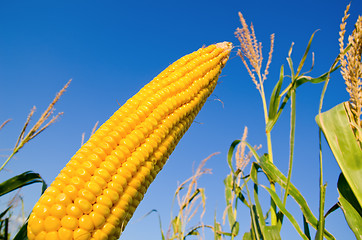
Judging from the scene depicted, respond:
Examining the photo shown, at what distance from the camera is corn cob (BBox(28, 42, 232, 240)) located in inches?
56.7

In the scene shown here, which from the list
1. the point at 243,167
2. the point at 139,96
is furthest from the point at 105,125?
the point at 243,167

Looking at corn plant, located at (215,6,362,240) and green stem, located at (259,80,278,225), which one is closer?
corn plant, located at (215,6,362,240)

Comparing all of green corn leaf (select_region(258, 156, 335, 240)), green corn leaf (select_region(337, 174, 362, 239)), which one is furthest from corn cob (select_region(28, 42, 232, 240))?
green corn leaf (select_region(337, 174, 362, 239))

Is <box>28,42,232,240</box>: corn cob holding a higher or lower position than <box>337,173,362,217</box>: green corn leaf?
higher

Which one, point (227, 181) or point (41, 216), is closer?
point (41, 216)

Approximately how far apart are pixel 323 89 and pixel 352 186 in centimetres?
75

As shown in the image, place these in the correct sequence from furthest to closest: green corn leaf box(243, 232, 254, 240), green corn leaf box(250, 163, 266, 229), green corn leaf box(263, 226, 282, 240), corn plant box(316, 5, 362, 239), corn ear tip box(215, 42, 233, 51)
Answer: green corn leaf box(243, 232, 254, 240), corn ear tip box(215, 42, 233, 51), green corn leaf box(250, 163, 266, 229), green corn leaf box(263, 226, 282, 240), corn plant box(316, 5, 362, 239)

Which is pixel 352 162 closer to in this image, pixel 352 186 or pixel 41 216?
pixel 352 186

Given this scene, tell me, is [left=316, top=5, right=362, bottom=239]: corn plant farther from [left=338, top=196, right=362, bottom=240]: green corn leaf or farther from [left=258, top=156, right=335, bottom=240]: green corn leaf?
[left=258, top=156, right=335, bottom=240]: green corn leaf

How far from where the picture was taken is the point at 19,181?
9.83ft

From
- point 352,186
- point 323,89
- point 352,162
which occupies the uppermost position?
point 323,89

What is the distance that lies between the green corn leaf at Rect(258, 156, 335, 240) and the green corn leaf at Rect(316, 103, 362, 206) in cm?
46

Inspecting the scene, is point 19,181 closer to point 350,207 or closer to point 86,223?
point 86,223

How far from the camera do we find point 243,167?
4.16 metres
